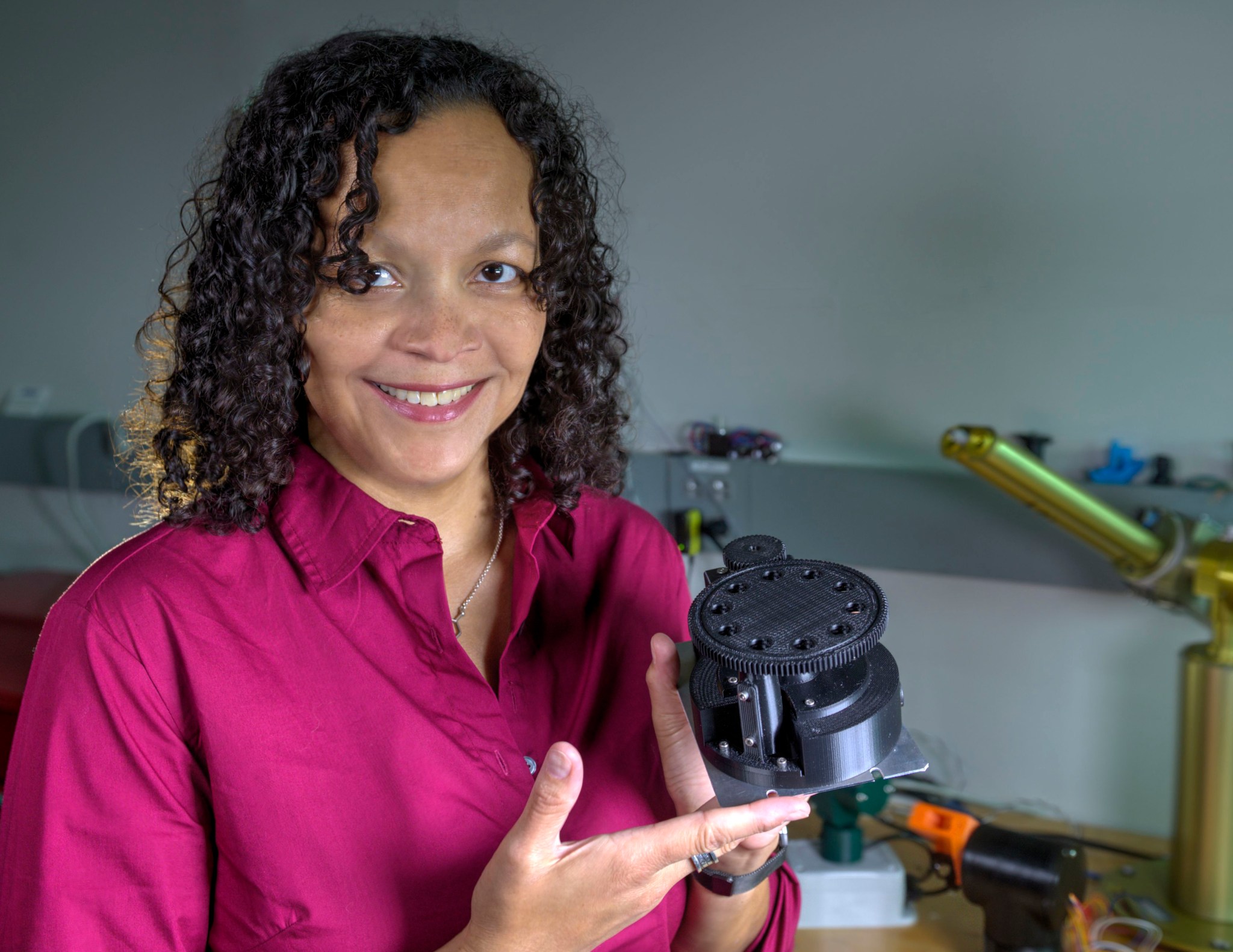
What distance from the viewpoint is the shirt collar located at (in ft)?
2.60

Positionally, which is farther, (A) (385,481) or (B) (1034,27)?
(B) (1034,27)

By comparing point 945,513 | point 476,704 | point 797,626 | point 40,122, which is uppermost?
point 40,122

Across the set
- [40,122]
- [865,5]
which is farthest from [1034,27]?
[40,122]

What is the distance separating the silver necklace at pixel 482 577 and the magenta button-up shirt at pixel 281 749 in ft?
0.22

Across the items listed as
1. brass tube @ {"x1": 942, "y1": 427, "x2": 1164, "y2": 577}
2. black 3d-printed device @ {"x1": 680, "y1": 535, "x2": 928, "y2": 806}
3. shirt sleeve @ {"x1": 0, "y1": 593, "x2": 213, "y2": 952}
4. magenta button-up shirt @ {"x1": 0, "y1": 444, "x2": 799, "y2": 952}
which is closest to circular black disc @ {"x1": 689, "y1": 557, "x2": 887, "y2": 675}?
black 3d-printed device @ {"x1": 680, "y1": 535, "x2": 928, "y2": 806}

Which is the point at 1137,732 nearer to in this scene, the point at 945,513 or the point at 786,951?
the point at 945,513

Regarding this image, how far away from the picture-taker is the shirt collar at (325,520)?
792 millimetres

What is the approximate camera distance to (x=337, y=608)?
79 centimetres

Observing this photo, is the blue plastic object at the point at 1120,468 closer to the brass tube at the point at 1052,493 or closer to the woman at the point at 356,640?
the brass tube at the point at 1052,493

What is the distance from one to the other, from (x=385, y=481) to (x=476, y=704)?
0.65 ft

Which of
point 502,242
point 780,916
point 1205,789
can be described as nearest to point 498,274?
point 502,242

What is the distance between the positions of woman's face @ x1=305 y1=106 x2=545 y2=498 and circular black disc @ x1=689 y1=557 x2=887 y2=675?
26cm

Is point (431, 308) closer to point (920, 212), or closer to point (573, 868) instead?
point (573, 868)

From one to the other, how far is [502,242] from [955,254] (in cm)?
→ 91
